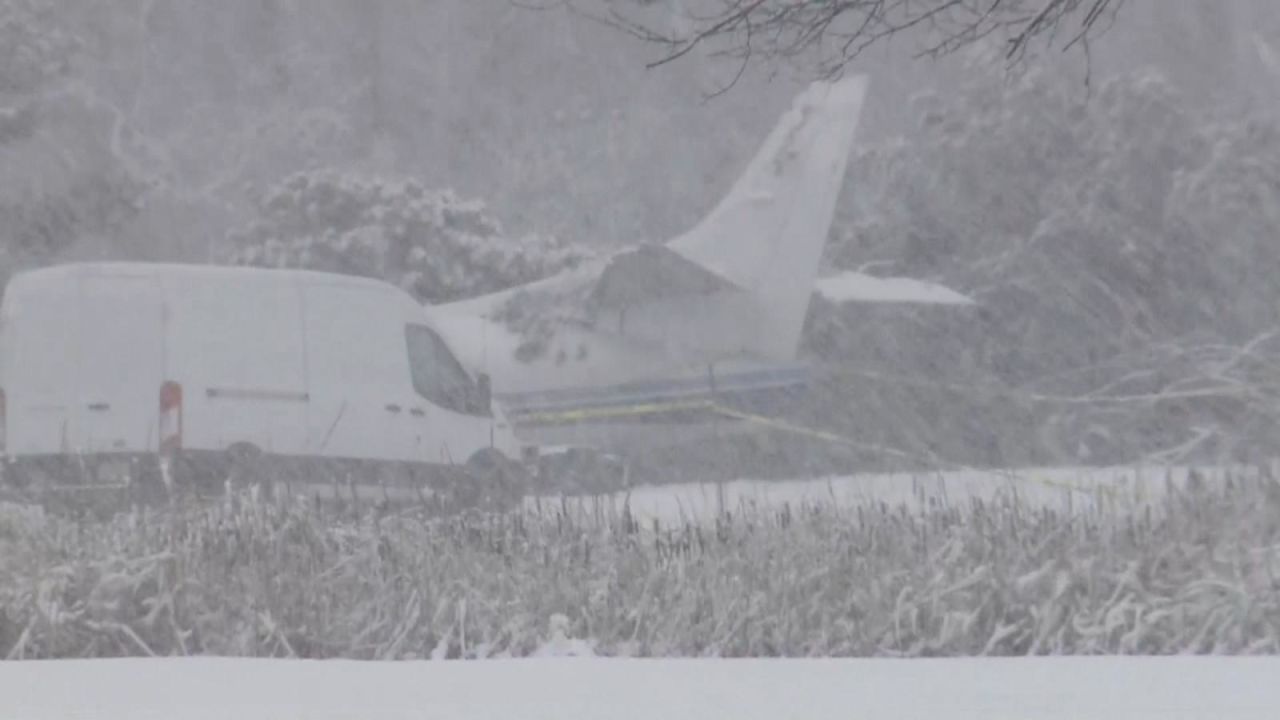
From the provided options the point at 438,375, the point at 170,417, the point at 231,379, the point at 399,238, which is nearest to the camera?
the point at 170,417

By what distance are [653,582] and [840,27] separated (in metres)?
2.84

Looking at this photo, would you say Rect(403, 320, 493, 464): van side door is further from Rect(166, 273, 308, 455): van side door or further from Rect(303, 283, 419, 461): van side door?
Rect(166, 273, 308, 455): van side door

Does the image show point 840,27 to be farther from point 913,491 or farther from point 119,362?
point 119,362

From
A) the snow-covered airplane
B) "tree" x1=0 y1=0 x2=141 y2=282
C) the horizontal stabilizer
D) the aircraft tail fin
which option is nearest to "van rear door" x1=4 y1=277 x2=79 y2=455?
"tree" x1=0 y1=0 x2=141 y2=282

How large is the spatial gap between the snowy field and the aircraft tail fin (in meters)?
0.67

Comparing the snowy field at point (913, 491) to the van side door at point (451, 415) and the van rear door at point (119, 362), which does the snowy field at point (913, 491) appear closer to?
the van side door at point (451, 415)

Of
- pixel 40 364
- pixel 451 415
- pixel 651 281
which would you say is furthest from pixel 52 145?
pixel 651 281

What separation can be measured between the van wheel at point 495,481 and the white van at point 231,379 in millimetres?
19

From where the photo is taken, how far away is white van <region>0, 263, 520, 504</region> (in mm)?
8195

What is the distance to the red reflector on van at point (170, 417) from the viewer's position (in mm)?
8148

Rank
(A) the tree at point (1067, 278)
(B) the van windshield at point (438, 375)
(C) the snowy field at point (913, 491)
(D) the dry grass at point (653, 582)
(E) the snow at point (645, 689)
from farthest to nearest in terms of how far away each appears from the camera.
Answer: (B) the van windshield at point (438, 375), (A) the tree at point (1067, 278), (C) the snowy field at point (913, 491), (D) the dry grass at point (653, 582), (E) the snow at point (645, 689)

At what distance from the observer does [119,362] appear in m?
8.26

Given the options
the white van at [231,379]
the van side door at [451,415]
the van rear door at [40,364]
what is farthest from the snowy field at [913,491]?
the van rear door at [40,364]

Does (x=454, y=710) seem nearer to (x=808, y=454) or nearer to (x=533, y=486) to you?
(x=533, y=486)
